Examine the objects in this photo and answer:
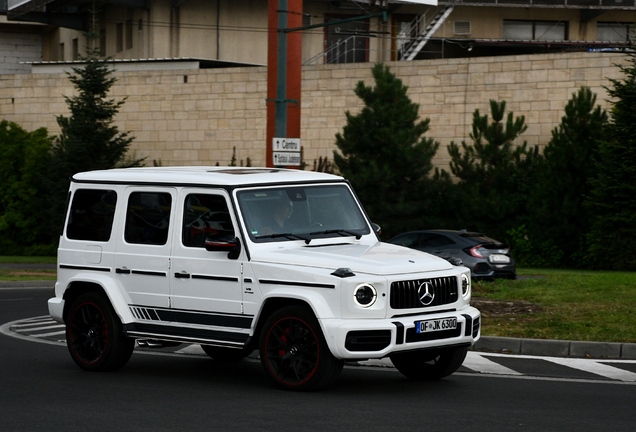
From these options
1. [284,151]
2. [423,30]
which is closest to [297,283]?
[284,151]

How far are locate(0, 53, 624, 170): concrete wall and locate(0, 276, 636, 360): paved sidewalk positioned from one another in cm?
2181

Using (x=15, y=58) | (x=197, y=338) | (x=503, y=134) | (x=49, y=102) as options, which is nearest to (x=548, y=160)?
(x=503, y=134)

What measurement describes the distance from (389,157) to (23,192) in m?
16.2

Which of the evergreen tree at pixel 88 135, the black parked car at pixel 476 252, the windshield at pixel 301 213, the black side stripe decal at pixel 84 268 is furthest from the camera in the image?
the evergreen tree at pixel 88 135

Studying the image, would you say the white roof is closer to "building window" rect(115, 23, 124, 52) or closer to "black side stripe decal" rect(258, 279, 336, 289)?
"black side stripe decal" rect(258, 279, 336, 289)

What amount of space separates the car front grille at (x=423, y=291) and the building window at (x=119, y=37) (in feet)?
137

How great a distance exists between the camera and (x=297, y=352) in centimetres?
925

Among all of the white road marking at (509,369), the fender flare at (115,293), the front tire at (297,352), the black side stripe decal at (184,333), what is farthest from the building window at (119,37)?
the front tire at (297,352)

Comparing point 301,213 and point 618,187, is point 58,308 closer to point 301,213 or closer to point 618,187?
point 301,213

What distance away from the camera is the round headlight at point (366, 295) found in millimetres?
8984

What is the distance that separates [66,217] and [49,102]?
33.4m

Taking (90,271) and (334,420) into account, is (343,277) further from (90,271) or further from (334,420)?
(90,271)

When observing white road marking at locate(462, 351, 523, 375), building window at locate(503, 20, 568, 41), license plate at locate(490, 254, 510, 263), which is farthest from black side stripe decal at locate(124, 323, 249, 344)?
building window at locate(503, 20, 568, 41)

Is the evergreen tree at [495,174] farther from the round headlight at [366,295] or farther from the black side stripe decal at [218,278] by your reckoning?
the round headlight at [366,295]
